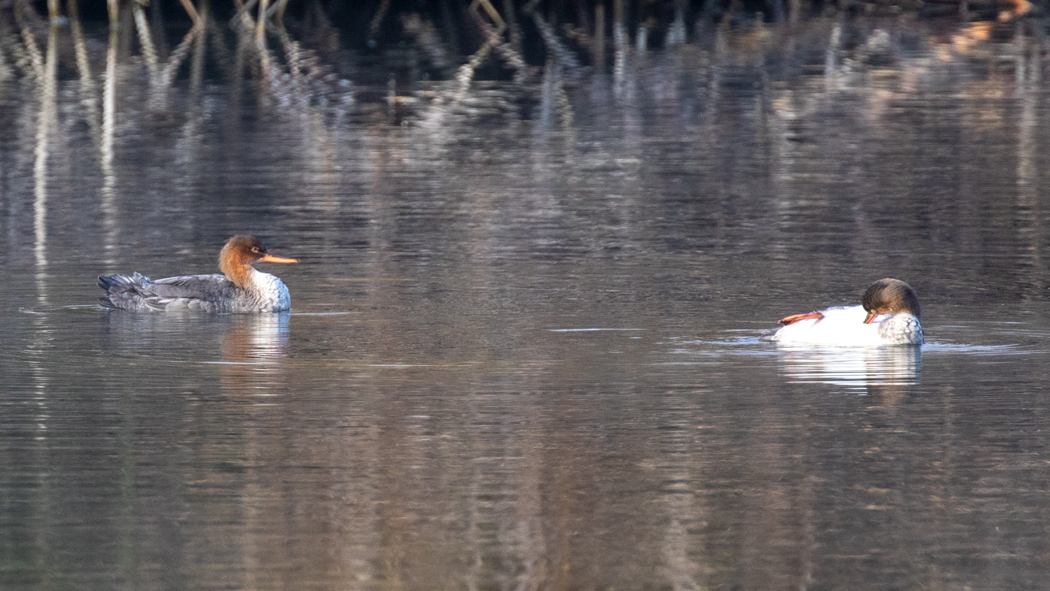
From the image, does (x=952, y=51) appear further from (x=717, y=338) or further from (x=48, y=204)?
(x=717, y=338)

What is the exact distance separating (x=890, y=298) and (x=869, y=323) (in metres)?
0.22

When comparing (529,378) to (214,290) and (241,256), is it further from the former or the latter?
→ (241,256)

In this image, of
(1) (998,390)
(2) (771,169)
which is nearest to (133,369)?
(1) (998,390)

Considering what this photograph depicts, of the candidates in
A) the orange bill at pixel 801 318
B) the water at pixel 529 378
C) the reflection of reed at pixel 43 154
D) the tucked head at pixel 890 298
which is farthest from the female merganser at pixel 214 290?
the tucked head at pixel 890 298

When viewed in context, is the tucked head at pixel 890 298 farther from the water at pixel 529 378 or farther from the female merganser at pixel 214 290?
the female merganser at pixel 214 290

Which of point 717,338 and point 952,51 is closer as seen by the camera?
point 717,338

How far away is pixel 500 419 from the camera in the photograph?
10.2 metres

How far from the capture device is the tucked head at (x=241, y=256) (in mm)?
14703

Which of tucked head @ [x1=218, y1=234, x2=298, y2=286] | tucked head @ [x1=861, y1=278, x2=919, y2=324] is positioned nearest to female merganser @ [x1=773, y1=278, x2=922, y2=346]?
tucked head @ [x1=861, y1=278, x2=919, y2=324]

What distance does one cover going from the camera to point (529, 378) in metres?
11.3

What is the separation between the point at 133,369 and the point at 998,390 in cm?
517

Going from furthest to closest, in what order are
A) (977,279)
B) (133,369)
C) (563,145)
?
1. (563,145)
2. (977,279)
3. (133,369)

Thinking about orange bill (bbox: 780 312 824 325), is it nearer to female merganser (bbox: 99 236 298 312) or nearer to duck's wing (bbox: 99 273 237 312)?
female merganser (bbox: 99 236 298 312)

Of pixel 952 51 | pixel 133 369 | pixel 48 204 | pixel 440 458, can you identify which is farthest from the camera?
pixel 952 51
